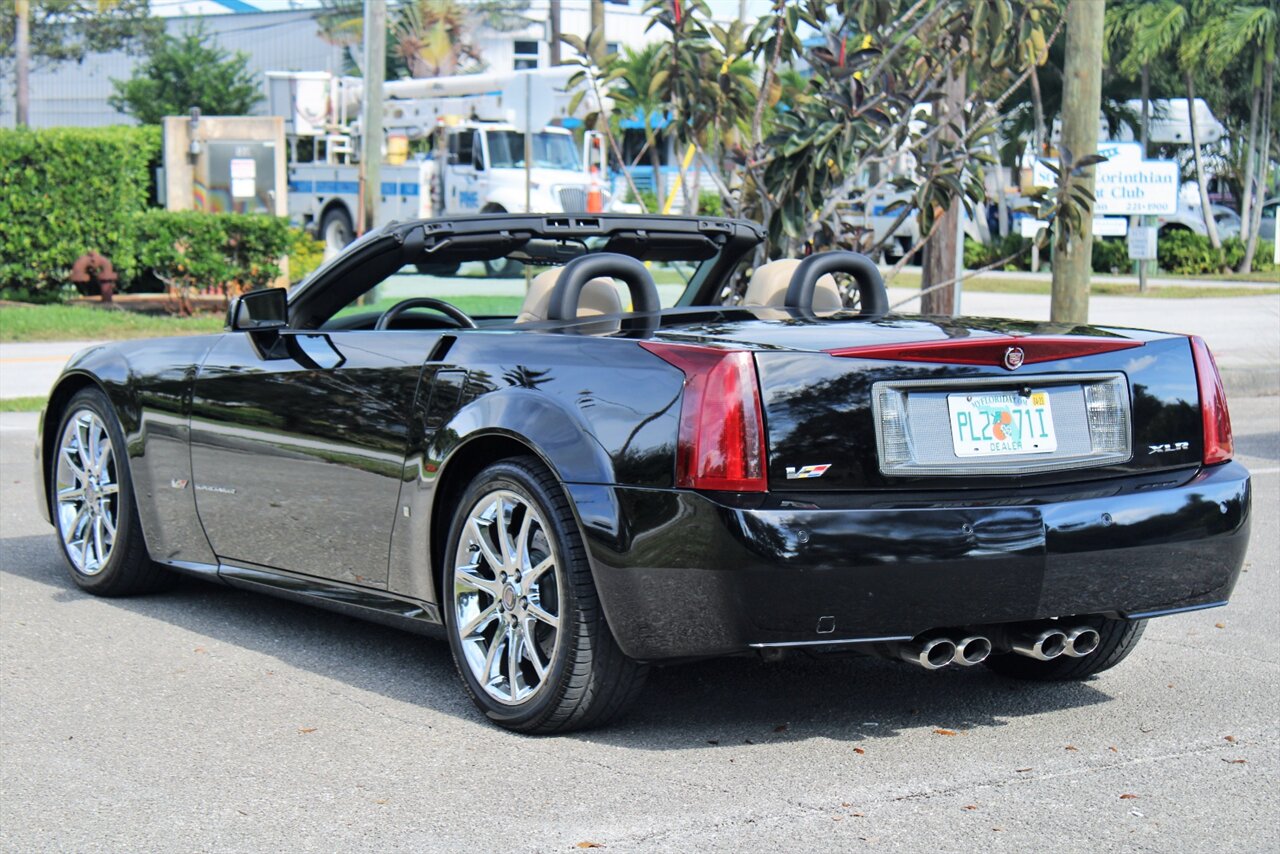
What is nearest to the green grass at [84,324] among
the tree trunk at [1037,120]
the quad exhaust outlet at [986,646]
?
the quad exhaust outlet at [986,646]

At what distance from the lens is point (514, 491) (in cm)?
480

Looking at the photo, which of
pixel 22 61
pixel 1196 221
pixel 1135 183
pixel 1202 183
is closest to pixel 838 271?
pixel 1135 183

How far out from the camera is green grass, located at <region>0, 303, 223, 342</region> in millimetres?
19234

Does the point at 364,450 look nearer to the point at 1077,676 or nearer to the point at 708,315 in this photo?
the point at 708,315

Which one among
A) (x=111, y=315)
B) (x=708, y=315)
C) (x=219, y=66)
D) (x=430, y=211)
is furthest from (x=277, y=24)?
(x=708, y=315)

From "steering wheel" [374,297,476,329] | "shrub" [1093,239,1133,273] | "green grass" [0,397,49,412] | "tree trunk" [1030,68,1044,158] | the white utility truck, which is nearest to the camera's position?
"steering wheel" [374,297,476,329]

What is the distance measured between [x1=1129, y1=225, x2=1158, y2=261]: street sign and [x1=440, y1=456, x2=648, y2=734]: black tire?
23.1m

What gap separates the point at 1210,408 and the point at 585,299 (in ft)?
6.05

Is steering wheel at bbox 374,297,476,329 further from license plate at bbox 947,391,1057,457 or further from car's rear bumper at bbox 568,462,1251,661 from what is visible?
license plate at bbox 947,391,1057,457

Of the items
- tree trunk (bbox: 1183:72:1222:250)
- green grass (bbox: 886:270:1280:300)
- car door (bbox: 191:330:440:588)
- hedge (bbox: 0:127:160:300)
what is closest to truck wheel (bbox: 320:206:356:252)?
green grass (bbox: 886:270:1280:300)

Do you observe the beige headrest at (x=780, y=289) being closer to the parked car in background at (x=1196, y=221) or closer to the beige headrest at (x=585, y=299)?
the beige headrest at (x=585, y=299)

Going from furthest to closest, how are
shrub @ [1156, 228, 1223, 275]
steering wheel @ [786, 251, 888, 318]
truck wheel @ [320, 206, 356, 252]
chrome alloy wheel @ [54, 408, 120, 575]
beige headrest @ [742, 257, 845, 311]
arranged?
shrub @ [1156, 228, 1223, 275] → truck wheel @ [320, 206, 356, 252] → chrome alloy wheel @ [54, 408, 120, 575] → beige headrest @ [742, 257, 845, 311] → steering wheel @ [786, 251, 888, 318]

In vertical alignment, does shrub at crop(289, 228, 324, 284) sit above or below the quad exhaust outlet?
above

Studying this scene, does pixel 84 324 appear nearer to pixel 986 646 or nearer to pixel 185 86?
pixel 986 646
